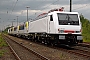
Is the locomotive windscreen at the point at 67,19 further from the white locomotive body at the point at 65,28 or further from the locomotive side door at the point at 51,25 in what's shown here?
the locomotive side door at the point at 51,25

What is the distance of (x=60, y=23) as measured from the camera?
55.4ft

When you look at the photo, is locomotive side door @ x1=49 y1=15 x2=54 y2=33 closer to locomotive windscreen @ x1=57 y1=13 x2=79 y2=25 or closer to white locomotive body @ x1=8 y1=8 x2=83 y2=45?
white locomotive body @ x1=8 y1=8 x2=83 y2=45

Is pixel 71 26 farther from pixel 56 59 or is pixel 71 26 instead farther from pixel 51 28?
pixel 56 59

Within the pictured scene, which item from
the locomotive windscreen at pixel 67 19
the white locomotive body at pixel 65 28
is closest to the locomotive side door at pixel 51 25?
the white locomotive body at pixel 65 28

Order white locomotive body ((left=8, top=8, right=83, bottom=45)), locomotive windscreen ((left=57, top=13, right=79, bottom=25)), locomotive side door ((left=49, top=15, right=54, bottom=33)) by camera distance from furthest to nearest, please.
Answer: locomotive side door ((left=49, top=15, right=54, bottom=33)), locomotive windscreen ((left=57, top=13, right=79, bottom=25)), white locomotive body ((left=8, top=8, right=83, bottom=45))

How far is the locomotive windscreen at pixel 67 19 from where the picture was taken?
17047 millimetres

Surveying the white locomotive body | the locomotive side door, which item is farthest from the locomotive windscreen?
the locomotive side door

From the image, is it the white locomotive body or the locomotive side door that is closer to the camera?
the white locomotive body

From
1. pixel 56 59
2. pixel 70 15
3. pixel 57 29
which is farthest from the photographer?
pixel 70 15

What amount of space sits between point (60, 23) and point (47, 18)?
222 centimetres

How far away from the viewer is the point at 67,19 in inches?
680

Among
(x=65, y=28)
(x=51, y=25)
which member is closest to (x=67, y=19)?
(x=65, y=28)

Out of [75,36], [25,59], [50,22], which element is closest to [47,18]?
[50,22]

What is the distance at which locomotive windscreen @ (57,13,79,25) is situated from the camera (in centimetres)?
1705
